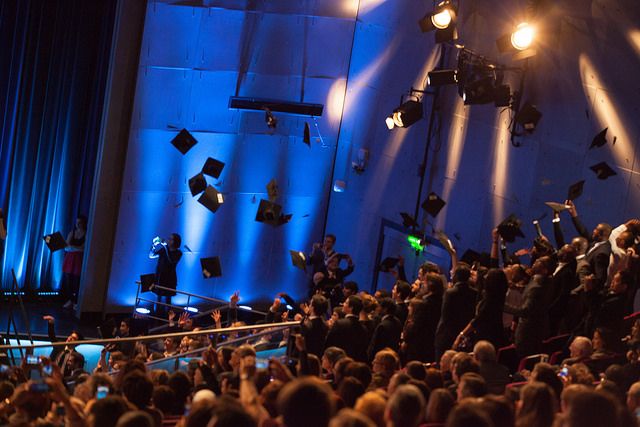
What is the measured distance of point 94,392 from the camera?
419cm

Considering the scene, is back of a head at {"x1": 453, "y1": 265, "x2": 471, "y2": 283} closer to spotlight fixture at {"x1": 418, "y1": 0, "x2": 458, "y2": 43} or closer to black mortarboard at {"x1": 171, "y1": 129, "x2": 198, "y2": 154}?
spotlight fixture at {"x1": 418, "y1": 0, "x2": 458, "y2": 43}

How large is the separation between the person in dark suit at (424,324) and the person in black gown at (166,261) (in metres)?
Result: 5.02

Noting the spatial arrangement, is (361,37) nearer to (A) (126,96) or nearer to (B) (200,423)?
(A) (126,96)

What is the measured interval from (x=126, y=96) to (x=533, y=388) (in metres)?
7.81

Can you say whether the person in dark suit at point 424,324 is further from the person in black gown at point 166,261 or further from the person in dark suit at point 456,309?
the person in black gown at point 166,261

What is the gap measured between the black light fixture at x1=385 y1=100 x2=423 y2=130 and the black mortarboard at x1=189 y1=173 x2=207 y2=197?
231 cm

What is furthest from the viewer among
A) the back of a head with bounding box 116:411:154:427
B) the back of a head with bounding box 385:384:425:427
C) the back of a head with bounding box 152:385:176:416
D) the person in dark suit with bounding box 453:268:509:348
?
the person in dark suit with bounding box 453:268:509:348

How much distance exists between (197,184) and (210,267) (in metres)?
0.98

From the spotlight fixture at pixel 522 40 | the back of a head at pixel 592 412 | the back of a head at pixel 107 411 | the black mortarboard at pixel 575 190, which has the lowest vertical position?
the back of a head at pixel 107 411

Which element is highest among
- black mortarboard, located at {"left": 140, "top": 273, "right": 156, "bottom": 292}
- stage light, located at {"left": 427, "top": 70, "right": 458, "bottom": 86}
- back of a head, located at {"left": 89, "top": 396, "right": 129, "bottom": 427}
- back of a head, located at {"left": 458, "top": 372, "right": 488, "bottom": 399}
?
stage light, located at {"left": 427, "top": 70, "right": 458, "bottom": 86}

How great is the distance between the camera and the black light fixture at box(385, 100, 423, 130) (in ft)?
32.1

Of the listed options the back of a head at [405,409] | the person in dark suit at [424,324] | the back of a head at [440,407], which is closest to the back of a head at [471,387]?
the back of a head at [440,407]

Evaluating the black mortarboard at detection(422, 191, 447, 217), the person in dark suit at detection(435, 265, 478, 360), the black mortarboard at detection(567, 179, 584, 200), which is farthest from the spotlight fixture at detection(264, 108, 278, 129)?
the person in dark suit at detection(435, 265, 478, 360)

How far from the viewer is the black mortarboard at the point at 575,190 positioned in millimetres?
8102
